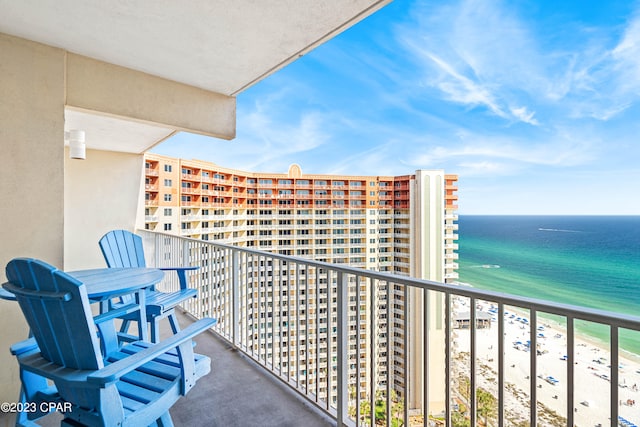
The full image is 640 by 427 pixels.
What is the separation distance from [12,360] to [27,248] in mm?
807

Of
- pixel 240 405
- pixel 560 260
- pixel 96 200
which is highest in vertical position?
pixel 96 200

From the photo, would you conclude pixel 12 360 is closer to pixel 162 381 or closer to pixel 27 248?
pixel 27 248

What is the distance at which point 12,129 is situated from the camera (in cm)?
229

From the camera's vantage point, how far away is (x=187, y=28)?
2.29 m

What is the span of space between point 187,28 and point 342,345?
8.05 ft

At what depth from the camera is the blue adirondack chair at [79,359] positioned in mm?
1200

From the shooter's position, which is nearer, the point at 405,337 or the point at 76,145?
the point at 405,337

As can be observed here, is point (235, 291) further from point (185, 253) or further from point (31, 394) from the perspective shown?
point (31, 394)

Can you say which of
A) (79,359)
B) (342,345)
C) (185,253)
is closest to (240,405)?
(342,345)

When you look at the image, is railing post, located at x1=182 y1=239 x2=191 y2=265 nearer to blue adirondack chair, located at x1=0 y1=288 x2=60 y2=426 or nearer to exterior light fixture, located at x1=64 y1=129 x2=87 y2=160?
exterior light fixture, located at x1=64 y1=129 x2=87 y2=160

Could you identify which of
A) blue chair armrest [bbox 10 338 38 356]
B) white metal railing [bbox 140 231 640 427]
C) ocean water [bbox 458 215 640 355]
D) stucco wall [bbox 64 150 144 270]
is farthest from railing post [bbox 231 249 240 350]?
ocean water [bbox 458 215 640 355]

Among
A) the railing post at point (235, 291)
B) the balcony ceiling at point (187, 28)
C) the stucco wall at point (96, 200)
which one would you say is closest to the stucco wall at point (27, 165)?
the balcony ceiling at point (187, 28)

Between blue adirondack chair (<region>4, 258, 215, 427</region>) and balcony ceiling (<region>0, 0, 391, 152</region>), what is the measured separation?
174 centimetres

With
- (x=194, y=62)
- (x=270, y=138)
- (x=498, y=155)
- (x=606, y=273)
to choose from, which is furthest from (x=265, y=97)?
(x=606, y=273)
